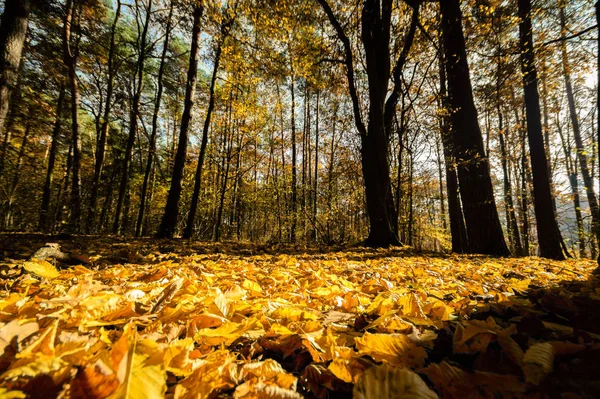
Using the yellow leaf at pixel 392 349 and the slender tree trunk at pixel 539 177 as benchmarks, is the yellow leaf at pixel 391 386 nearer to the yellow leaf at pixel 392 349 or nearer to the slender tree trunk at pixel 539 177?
the yellow leaf at pixel 392 349

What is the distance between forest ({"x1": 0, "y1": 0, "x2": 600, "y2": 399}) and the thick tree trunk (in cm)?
4

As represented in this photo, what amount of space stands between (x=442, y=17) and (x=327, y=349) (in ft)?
24.2

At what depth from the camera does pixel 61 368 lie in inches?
17.7

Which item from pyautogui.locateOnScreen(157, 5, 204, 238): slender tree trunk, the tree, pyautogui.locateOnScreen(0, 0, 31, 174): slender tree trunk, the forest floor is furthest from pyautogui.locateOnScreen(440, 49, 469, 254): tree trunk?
pyautogui.locateOnScreen(0, 0, 31, 174): slender tree trunk

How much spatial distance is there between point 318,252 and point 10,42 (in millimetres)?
5051

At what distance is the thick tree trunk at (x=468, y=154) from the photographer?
17.1 ft

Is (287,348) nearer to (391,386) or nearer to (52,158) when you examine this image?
(391,386)

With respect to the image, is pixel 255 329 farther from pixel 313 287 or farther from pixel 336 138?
pixel 336 138

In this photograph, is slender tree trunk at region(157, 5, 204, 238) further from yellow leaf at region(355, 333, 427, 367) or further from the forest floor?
yellow leaf at region(355, 333, 427, 367)

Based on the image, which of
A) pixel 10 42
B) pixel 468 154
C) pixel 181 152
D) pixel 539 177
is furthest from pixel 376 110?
pixel 10 42

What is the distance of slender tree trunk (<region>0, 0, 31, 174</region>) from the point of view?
10.6 ft

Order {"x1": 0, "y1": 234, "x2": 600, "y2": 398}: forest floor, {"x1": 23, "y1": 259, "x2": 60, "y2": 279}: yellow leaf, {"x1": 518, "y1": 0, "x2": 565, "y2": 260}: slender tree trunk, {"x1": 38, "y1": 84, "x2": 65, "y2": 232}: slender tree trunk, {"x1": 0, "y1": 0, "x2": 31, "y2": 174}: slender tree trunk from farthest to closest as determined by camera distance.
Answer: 1. {"x1": 38, "y1": 84, "x2": 65, "y2": 232}: slender tree trunk
2. {"x1": 518, "y1": 0, "x2": 565, "y2": 260}: slender tree trunk
3. {"x1": 0, "y1": 0, "x2": 31, "y2": 174}: slender tree trunk
4. {"x1": 23, "y1": 259, "x2": 60, "y2": 279}: yellow leaf
5. {"x1": 0, "y1": 234, "x2": 600, "y2": 398}: forest floor

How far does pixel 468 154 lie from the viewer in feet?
18.0

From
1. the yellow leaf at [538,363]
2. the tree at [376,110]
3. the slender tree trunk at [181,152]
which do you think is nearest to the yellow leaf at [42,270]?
the yellow leaf at [538,363]
